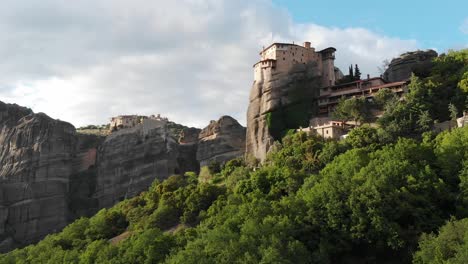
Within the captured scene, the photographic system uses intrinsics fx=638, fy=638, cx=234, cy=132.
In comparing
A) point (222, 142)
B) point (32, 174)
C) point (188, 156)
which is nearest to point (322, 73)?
point (222, 142)

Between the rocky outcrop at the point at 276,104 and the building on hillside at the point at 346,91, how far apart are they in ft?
3.79

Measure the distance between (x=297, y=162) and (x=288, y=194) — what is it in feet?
22.6

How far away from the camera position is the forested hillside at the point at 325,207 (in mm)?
48447

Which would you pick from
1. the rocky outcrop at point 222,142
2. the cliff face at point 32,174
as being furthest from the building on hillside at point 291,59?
the cliff face at point 32,174

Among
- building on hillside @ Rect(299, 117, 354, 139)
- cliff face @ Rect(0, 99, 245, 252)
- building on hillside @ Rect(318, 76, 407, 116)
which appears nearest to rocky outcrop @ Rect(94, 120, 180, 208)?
cliff face @ Rect(0, 99, 245, 252)

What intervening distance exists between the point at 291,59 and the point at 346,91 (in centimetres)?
835

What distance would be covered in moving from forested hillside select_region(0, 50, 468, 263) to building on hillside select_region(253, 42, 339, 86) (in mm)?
9979

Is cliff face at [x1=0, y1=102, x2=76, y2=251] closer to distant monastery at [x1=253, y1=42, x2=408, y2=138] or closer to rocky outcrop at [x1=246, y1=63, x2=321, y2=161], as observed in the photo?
rocky outcrop at [x1=246, y1=63, x2=321, y2=161]

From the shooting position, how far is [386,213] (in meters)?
49.8

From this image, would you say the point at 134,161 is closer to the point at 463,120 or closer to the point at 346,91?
the point at 346,91

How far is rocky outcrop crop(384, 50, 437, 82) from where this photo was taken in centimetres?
8625

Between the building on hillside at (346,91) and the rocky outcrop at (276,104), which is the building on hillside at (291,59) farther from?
the building on hillside at (346,91)

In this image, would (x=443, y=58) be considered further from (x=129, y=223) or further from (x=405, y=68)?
(x=129, y=223)

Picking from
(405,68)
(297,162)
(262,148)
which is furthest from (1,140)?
(405,68)
